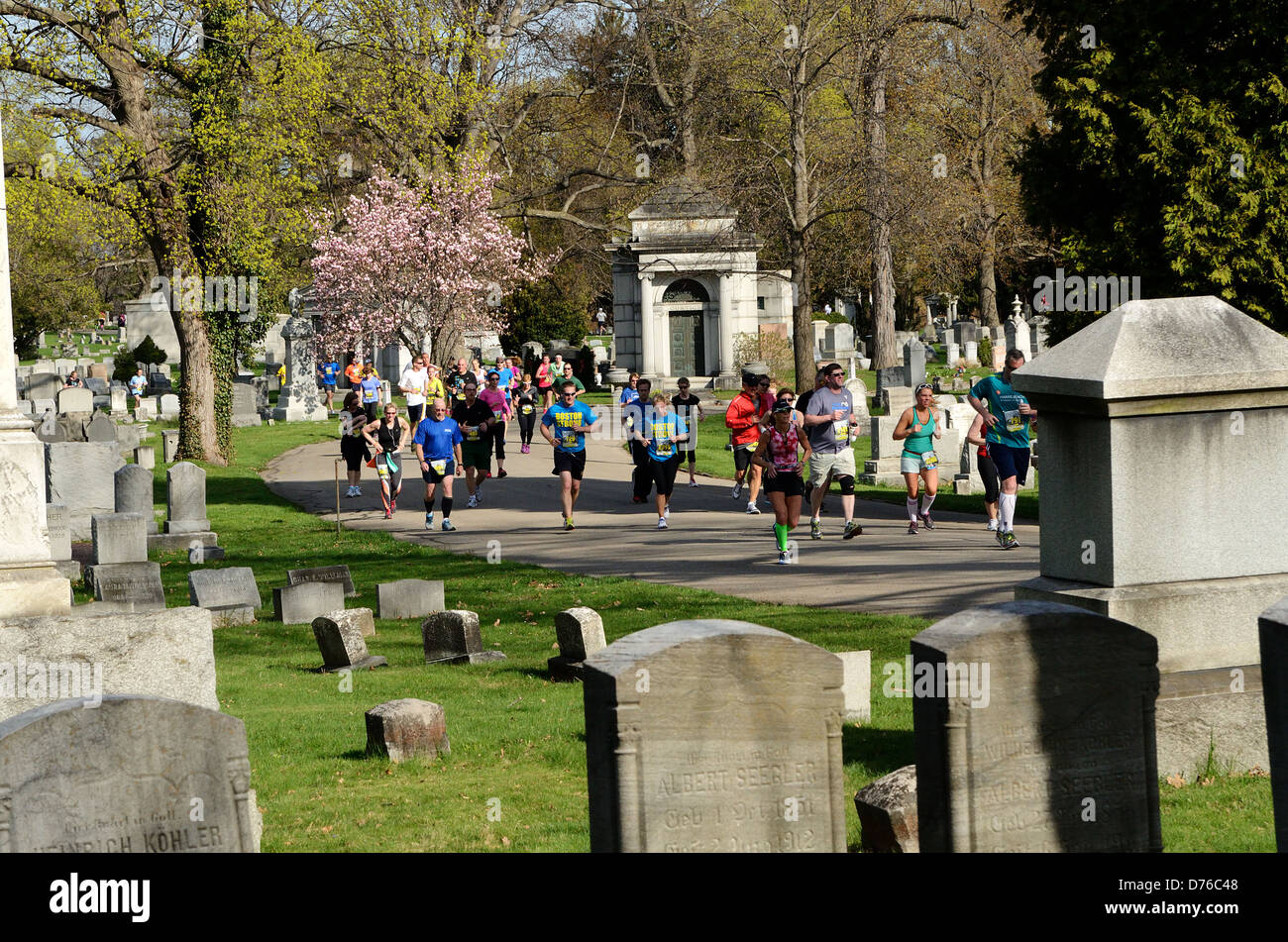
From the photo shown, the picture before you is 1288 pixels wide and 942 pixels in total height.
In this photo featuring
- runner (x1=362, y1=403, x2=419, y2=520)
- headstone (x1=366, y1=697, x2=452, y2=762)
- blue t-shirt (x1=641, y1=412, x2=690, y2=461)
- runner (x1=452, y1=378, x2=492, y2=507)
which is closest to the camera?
headstone (x1=366, y1=697, x2=452, y2=762)

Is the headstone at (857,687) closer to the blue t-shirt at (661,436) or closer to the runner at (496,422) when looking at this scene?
the blue t-shirt at (661,436)

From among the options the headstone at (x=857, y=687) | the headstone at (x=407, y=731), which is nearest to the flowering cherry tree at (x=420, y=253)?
the headstone at (x=407, y=731)

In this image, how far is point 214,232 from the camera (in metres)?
28.8

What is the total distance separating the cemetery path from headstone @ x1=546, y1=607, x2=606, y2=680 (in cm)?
285

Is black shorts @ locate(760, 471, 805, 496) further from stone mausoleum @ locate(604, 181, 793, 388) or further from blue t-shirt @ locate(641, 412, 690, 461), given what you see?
stone mausoleum @ locate(604, 181, 793, 388)

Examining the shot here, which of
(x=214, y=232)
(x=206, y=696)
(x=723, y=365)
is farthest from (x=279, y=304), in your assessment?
(x=206, y=696)

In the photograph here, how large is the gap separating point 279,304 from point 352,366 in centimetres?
2391

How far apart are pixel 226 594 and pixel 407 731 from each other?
246 inches

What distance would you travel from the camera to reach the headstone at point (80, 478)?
67.8 ft

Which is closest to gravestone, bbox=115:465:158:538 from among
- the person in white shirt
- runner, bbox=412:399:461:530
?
runner, bbox=412:399:461:530

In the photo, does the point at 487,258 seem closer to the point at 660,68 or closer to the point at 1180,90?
the point at 660,68

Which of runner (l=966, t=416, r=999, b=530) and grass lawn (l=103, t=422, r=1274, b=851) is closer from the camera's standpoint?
grass lawn (l=103, t=422, r=1274, b=851)

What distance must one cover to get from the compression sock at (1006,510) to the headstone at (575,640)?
6519 mm

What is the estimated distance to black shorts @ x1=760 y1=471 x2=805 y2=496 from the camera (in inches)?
617
